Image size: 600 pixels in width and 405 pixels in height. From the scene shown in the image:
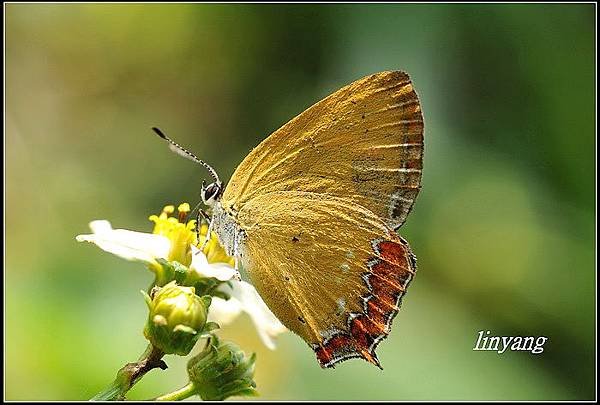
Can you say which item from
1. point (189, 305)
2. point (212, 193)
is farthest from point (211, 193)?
point (189, 305)

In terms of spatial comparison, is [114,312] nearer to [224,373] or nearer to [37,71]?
[224,373]

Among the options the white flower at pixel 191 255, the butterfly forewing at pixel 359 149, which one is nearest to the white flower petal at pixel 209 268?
the white flower at pixel 191 255

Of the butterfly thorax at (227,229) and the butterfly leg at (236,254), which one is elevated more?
the butterfly thorax at (227,229)

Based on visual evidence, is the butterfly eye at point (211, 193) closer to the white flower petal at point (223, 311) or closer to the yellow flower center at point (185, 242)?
the yellow flower center at point (185, 242)

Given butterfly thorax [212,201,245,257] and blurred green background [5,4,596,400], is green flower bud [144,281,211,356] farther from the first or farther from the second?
blurred green background [5,4,596,400]

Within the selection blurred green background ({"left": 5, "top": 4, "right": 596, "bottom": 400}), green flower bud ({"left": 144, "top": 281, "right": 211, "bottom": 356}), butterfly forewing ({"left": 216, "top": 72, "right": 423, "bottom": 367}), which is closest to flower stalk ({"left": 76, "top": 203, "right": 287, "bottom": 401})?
green flower bud ({"left": 144, "top": 281, "right": 211, "bottom": 356})

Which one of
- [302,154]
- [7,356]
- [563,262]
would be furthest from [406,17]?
[7,356]
